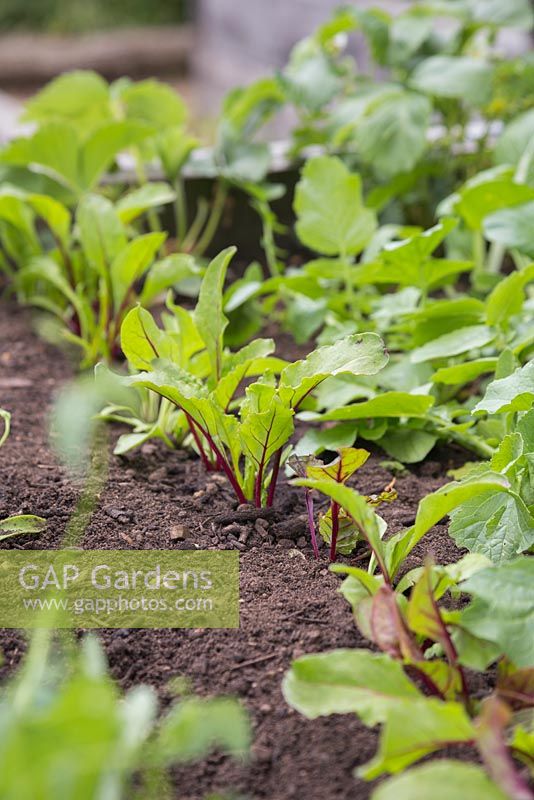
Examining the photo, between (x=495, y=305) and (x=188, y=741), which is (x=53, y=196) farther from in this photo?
(x=188, y=741)

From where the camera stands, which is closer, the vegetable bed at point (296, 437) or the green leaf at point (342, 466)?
the vegetable bed at point (296, 437)

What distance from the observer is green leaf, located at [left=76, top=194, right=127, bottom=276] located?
1.68 metres

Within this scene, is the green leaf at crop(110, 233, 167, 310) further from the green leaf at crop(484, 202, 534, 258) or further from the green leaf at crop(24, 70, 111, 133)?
the green leaf at crop(24, 70, 111, 133)

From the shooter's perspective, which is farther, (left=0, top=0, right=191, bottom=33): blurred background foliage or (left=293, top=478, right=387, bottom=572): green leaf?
(left=0, top=0, right=191, bottom=33): blurred background foliage

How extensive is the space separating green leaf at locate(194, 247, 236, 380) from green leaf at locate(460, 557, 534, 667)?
0.54m

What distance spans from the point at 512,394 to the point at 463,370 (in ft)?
0.79

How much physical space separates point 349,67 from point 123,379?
1.49 m

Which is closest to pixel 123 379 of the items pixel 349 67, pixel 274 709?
pixel 274 709

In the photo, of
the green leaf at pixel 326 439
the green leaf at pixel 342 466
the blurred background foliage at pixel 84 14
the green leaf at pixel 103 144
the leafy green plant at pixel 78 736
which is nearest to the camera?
the leafy green plant at pixel 78 736

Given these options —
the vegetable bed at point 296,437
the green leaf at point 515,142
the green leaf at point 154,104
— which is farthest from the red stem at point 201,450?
the green leaf at point 154,104

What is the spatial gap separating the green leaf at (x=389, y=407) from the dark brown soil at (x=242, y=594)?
10 cm

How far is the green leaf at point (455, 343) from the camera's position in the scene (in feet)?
4.60

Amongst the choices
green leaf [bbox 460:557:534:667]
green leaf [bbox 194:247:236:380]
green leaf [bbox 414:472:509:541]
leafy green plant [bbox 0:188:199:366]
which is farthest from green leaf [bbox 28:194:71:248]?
green leaf [bbox 460:557:534:667]

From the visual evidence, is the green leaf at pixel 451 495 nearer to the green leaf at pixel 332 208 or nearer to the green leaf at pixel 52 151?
the green leaf at pixel 332 208
